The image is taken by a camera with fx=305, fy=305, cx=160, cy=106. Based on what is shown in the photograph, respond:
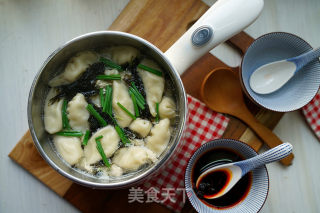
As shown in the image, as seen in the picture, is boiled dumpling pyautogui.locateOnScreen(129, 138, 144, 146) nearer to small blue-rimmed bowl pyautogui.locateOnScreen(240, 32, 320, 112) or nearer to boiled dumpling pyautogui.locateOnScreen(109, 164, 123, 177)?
boiled dumpling pyautogui.locateOnScreen(109, 164, 123, 177)

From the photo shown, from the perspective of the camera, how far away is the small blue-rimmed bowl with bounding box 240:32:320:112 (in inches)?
59.6

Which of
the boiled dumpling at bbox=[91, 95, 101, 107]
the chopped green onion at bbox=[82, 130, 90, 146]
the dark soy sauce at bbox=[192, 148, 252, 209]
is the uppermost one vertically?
A: the boiled dumpling at bbox=[91, 95, 101, 107]

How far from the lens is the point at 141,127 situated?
52.5 inches

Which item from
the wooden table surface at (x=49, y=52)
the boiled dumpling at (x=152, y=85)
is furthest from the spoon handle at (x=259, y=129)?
the boiled dumpling at (x=152, y=85)

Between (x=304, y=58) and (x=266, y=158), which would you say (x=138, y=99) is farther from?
(x=304, y=58)

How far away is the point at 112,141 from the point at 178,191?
43 centimetres

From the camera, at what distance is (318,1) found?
1714 mm

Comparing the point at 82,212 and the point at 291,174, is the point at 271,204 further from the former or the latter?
the point at 82,212

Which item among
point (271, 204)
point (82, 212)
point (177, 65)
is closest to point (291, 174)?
point (271, 204)

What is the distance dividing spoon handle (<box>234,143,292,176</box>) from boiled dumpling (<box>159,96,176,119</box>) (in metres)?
0.36

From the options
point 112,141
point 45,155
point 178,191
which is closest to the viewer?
point 45,155

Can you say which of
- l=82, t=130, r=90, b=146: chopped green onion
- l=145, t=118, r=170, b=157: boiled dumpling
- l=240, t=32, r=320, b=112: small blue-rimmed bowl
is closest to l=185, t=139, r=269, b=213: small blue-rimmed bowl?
l=145, t=118, r=170, b=157: boiled dumpling

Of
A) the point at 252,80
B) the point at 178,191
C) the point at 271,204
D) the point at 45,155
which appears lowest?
the point at 271,204

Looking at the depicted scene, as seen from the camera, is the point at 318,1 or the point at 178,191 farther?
the point at 318,1
